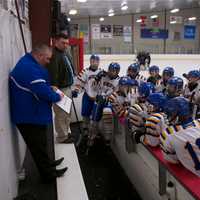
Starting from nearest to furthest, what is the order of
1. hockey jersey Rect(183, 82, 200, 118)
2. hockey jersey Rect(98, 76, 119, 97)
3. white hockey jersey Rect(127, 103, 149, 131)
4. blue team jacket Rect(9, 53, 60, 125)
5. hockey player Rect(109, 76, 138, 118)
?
blue team jacket Rect(9, 53, 60, 125)
white hockey jersey Rect(127, 103, 149, 131)
hockey jersey Rect(183, 82, 200, 118)
hockey player Rect(109, 76, 138, 118)
hockey jersey Rect(98, 76, 119, 97)

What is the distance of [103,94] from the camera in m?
3.72

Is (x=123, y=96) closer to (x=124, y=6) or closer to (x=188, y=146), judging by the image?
(x=188, y=146)

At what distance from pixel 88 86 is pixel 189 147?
8.77 ft

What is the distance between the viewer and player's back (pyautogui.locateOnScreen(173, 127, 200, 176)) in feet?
4.56

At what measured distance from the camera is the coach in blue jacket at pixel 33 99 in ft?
6.68

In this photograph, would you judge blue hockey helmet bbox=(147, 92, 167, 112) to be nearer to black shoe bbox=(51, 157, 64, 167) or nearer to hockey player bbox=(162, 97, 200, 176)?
hockey player bbox=(162, 97, 200, 176)

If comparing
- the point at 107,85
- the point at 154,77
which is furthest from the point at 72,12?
A: the point at 107,85

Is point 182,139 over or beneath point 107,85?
beneath

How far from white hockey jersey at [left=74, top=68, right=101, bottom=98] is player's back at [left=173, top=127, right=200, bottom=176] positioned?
2.48 m

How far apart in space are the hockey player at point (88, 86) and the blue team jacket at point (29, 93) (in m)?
1.77

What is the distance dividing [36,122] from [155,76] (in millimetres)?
2391

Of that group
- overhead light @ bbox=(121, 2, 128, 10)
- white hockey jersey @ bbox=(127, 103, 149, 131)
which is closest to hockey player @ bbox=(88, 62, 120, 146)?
white hockey jersey @ bbox=(127, 103, 149, 131)

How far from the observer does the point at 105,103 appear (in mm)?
3543

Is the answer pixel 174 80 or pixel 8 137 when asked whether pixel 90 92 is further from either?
pixel 8 137
